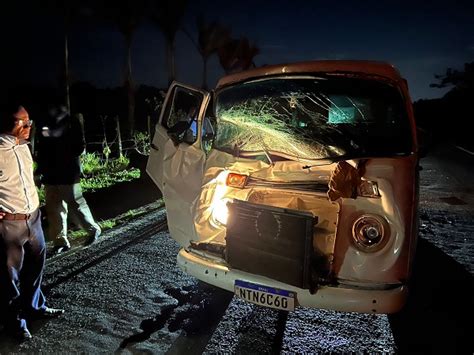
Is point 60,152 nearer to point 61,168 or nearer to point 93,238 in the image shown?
point 61,168

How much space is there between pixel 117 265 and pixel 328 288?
8.71ft

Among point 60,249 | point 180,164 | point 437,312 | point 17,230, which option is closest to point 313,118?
point 180,164

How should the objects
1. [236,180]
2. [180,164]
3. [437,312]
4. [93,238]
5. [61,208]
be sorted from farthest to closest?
[93,238]
[61,208]
[180,164]
[437,312]
[236,180]

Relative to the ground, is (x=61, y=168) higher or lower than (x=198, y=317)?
higher

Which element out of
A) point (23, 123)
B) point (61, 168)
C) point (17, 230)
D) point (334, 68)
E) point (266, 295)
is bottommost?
point (266, 295)

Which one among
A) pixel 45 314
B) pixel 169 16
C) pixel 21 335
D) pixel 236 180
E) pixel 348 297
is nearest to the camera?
pixel 348 297

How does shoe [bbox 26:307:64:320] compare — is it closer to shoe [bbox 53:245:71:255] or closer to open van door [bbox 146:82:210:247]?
open van door [bbox 146:82:210:247]

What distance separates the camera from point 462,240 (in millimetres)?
5602

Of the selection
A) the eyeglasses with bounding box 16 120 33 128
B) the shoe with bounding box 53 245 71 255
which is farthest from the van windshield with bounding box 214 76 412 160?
the shoe with bounding box 53 245 71 255

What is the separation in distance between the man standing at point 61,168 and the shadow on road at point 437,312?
391 cm

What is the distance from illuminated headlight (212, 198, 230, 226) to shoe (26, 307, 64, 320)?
1591mm

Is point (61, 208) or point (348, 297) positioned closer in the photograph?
point (348, 297)

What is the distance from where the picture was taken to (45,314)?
331 centimetres

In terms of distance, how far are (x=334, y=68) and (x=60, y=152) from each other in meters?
3.38
